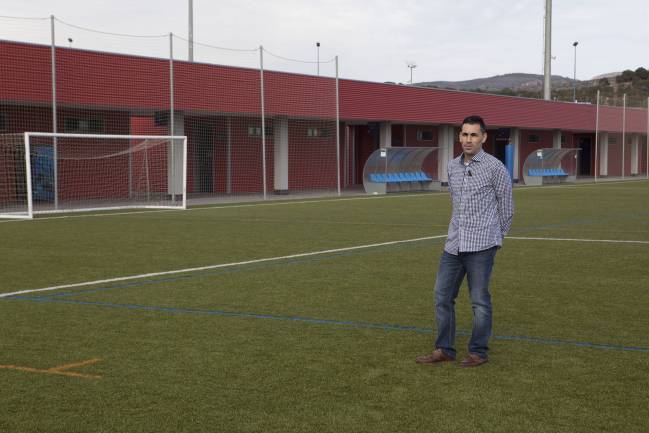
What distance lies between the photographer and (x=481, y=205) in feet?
20.1

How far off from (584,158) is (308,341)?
58705 millimetres

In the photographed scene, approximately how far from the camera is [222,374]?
19.6ft

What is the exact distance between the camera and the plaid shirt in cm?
608


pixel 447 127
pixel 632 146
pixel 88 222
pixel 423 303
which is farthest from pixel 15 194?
pixel 632 146

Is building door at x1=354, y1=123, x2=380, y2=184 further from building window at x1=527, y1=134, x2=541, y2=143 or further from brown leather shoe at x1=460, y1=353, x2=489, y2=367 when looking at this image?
brown leather shoe at x1=460, y1=353, x2=489, y2=367

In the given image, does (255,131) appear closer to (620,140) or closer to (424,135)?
(424,135)

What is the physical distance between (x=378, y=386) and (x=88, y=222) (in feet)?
48.5

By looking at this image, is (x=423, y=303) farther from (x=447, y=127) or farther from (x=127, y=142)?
(x=447, y=127)

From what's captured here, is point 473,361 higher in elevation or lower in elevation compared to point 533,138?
lower

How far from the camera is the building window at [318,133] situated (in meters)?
37.2

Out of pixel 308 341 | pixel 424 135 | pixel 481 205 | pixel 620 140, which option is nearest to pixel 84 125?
pixel 424 135

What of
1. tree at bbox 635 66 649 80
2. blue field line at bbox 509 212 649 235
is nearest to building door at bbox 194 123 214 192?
blue field line at bbox 509 212 649 235

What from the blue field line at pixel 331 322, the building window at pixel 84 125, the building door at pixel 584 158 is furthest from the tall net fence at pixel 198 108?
the building door at pixel 584 158

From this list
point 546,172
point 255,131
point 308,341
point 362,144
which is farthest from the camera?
point 546,172
